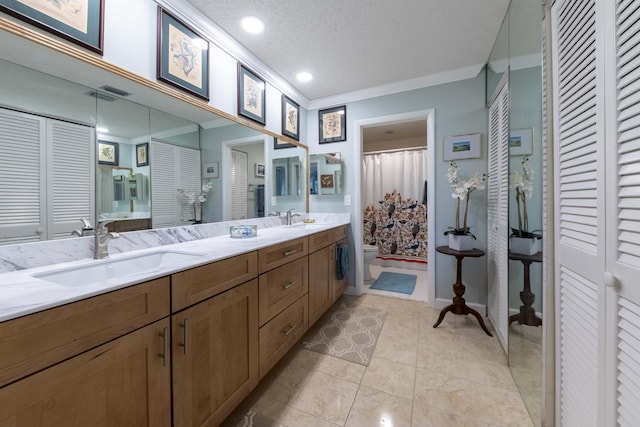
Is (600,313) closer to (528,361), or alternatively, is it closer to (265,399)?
(528,361)

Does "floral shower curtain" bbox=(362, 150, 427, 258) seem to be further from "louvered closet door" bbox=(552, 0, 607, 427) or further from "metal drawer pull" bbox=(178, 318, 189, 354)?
"metal drawer pull" bbox=(178, 318, 189, 354)

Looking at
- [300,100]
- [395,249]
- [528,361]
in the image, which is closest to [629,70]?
[528,361]

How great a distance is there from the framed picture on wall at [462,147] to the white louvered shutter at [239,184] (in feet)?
6.34

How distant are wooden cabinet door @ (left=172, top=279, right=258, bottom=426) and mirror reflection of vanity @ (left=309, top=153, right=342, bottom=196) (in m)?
1.80

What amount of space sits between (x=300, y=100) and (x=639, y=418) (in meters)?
3.06

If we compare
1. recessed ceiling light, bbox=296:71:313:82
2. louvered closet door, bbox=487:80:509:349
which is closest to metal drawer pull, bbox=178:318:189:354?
louvered closet door, bbox=487:80:509:349

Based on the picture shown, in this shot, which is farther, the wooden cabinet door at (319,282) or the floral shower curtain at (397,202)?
the floral shower curtain at (397,202)

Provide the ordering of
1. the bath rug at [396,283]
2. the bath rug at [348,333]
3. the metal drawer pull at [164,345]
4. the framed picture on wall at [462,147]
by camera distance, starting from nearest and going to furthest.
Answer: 1. the metal drawer pull at [164,345]
2. the bath rug at [348,333]
3. the framed picture on wall at [462,147]
4. the bath rug at [396,283]

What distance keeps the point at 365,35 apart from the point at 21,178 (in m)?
2.12

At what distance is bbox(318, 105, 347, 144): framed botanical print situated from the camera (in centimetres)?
290

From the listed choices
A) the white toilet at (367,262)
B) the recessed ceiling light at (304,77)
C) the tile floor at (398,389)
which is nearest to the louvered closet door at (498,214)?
the tile floor at (398,389)

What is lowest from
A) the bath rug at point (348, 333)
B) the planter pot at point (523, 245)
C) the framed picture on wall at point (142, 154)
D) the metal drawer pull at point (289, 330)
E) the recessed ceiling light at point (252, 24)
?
the bath rug at point (348, 333)

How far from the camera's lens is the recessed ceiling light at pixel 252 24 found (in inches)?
66.1

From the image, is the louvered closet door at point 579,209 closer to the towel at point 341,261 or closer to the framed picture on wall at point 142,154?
the towel at point 341,261
